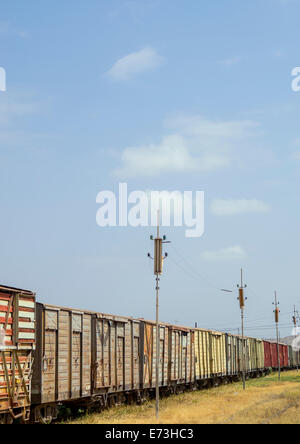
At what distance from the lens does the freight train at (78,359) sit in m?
17.7

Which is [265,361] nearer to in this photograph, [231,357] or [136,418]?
[231,357]

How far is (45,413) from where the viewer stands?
20.2 m

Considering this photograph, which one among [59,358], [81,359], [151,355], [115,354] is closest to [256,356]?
[151,355]

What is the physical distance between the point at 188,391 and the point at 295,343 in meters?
61.2

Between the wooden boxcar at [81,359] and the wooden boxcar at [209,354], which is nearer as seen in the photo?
the wooden boxcar at [81,359]

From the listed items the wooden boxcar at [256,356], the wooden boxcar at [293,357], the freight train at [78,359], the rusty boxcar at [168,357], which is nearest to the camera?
the freight train at [78,359]

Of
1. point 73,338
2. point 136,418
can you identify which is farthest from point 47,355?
point 136,418

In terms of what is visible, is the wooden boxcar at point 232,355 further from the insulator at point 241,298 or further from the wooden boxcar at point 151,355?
the wooden boxcar at point 151,355

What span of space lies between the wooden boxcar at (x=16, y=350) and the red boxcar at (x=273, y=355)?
50.9m

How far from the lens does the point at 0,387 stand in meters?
17.1

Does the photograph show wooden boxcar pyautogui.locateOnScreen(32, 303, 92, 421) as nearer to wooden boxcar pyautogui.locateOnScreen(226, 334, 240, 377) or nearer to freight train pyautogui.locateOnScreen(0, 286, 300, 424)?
freight train pyautogui.locateOnScreen(0, 286, 300, 424)

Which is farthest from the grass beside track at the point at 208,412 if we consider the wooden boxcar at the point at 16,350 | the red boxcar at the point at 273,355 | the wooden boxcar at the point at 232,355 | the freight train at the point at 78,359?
the red boxcar at the point at 273,355

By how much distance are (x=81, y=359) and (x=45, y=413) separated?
2594 mm

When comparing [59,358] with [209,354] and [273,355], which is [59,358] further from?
[273,355]
